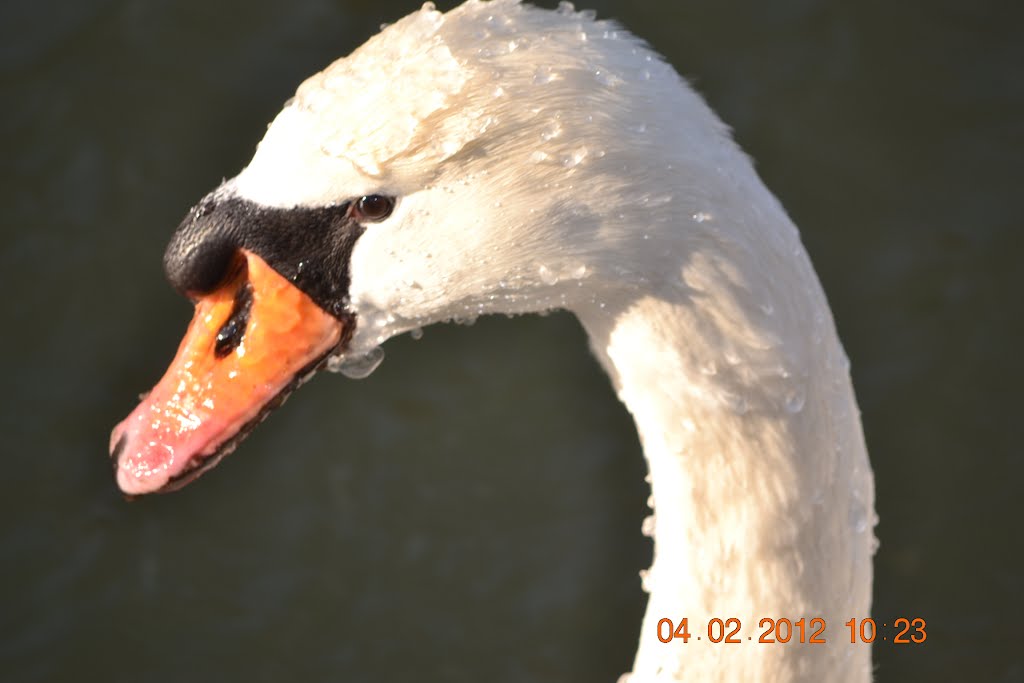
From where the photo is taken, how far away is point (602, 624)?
17.4ft

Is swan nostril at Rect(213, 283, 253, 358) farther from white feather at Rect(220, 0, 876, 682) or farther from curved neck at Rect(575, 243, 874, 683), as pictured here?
curved neck at Rect(575, 243, 874, 683)

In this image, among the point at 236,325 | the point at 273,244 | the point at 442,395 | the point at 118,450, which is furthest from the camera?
the point at 442,395

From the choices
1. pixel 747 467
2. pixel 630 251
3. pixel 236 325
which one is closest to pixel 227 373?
pixel 236 325

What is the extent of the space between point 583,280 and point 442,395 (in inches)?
128

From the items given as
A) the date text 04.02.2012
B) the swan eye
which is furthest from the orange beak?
the date text 04.02.2012

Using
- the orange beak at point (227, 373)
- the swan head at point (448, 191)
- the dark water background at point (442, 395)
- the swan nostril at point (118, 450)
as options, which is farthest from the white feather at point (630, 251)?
Answer: the dark water background at point (442, 395)

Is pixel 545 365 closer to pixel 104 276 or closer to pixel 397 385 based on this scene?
pixel 397 385

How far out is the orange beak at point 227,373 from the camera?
2.62 metres

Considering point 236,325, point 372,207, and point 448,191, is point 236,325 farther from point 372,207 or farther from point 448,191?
point 448,191

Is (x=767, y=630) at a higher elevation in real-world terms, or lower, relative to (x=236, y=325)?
lower

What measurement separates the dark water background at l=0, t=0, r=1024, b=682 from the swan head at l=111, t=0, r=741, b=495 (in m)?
2.81

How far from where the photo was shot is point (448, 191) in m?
2.39

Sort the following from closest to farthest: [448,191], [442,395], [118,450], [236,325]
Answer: [448,191] < [236,325] < [118,450] < [442,395]

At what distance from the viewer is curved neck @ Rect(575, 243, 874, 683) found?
2465 mm
